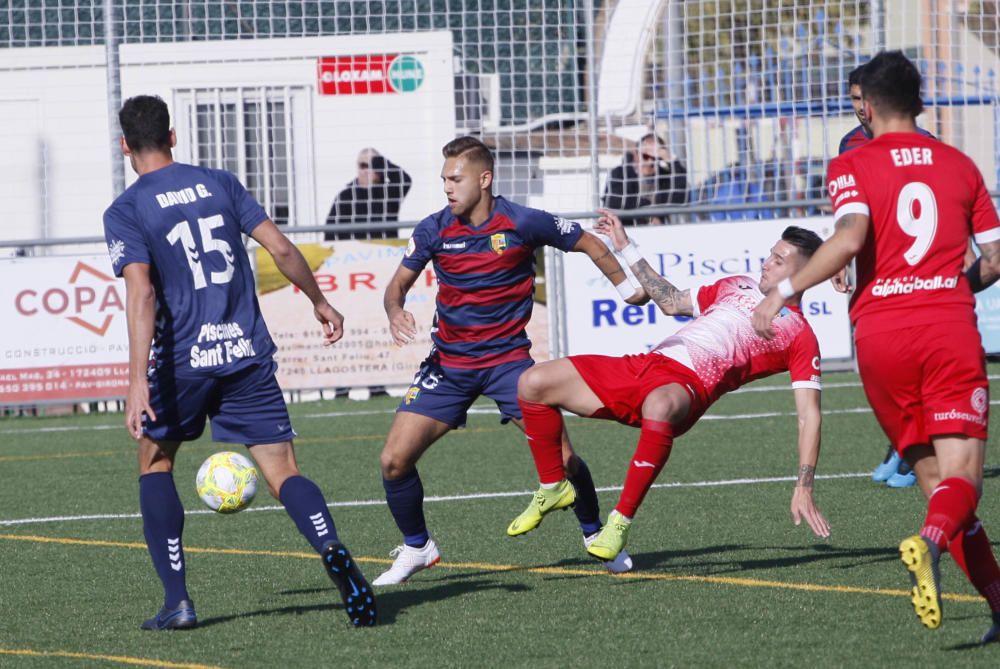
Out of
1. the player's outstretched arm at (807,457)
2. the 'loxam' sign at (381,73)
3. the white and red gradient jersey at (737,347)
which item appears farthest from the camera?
Answer: the 'loxam' sign at (381,73)

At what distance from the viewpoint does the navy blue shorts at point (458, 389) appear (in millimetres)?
7316

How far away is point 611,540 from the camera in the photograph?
21.3 ft

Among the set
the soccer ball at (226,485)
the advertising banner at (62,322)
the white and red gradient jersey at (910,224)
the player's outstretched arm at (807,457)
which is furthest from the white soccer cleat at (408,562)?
the advertising banner at (62,322)

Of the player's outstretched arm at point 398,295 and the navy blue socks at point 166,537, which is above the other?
the player's outstretched arm at point 398,295

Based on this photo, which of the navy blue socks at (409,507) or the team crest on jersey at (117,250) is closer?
the team crest on jersey at (117,250)

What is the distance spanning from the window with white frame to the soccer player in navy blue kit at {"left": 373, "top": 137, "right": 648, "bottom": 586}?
9425 millimetres

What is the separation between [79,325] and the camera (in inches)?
578

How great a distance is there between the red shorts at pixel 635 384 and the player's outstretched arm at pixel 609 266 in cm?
43

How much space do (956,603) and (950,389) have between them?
1270 mm

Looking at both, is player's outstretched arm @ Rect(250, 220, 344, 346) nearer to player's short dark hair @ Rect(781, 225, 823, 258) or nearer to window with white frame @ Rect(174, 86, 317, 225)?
player's short dark hair @ Rect(781, 225, 823, 258)

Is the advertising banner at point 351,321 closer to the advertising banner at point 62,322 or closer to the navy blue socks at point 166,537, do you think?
the advertising banner at point 62,322

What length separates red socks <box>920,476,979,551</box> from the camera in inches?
199

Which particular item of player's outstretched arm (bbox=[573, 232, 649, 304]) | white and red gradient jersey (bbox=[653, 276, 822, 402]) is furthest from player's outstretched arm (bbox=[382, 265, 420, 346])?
white and red gradient jersey (bbox=[653, 276, 822, 402])

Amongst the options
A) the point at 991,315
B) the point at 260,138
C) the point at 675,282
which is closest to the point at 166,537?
the point at 675,282
